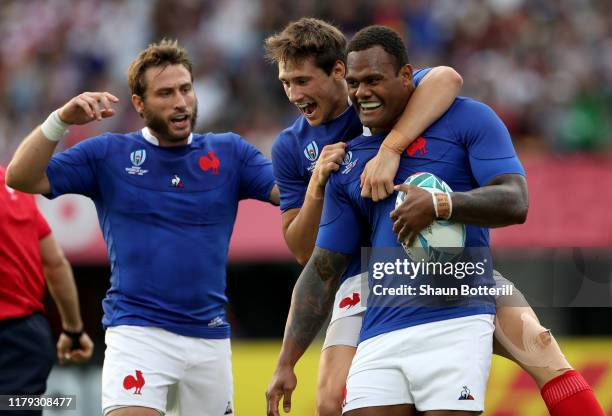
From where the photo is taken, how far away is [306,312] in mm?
5488

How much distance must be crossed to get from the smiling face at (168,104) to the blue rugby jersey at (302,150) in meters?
0.73

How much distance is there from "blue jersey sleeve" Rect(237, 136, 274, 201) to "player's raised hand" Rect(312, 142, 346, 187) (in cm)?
136

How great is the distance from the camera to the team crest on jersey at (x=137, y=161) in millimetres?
6609

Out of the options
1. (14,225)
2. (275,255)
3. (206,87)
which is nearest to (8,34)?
(206,87)

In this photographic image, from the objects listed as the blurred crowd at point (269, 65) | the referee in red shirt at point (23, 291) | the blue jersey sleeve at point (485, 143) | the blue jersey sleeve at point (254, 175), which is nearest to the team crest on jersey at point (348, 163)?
the blue jersey sleeve at point (485, 143)

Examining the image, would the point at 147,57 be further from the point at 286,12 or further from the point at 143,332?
the point at 286,12

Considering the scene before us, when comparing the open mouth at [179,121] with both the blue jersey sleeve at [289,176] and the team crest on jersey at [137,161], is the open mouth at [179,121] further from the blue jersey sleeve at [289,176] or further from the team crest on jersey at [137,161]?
the blue jersey sleeve at [289,176]

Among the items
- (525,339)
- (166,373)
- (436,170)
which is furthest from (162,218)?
(525,339)

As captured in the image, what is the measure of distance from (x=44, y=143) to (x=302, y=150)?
147cm

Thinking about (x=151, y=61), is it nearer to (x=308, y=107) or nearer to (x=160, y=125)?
(x=160, y=125)

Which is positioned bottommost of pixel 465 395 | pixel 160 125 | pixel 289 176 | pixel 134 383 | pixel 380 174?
pixel 465 395

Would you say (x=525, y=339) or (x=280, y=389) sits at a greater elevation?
(x=525, y=339)

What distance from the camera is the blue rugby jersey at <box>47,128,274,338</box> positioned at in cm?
643

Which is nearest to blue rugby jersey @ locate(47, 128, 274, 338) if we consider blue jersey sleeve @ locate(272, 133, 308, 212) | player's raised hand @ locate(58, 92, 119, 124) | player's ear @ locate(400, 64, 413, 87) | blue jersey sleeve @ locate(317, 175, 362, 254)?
player's raised hand @ locate(58, 92, 119, 124)
